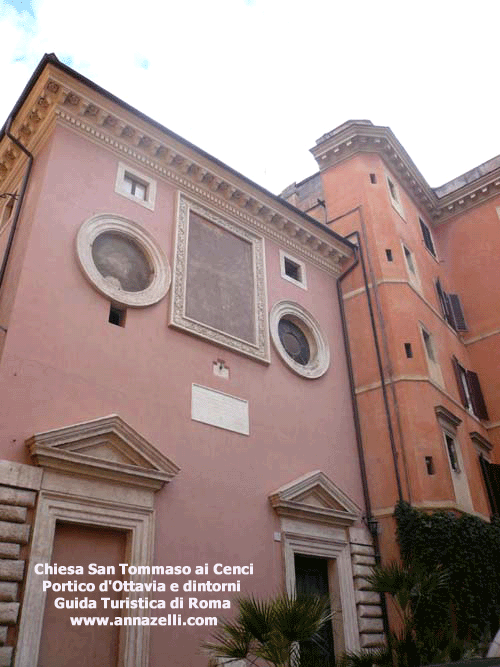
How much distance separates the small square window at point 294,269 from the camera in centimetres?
1375

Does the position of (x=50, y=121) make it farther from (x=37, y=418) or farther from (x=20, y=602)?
(x=20, y=602)

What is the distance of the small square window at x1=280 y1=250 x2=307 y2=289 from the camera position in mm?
13750

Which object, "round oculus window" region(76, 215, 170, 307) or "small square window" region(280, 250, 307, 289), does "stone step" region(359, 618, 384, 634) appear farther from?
"small square window" region(280, 250, 307, 289)

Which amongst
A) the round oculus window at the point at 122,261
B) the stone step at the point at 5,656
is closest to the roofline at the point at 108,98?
the round oculus window at the point at 122,261

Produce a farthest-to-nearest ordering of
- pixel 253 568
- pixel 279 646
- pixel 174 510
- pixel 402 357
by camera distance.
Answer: pixel 402 357 → pixel 253 568 → pixel 174 510 → pixel 279 646

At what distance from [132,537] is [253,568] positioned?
2.32 m

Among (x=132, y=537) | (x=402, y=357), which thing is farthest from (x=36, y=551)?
(x=402, y=357)

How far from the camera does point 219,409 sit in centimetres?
1034

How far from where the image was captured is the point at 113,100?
10875 mm

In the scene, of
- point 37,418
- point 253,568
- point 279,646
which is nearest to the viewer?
point 279,646

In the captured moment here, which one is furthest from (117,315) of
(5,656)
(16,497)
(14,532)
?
(5,656)

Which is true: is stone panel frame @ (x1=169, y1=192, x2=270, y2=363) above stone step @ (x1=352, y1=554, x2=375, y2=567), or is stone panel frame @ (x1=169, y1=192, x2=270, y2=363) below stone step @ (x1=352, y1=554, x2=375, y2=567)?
above

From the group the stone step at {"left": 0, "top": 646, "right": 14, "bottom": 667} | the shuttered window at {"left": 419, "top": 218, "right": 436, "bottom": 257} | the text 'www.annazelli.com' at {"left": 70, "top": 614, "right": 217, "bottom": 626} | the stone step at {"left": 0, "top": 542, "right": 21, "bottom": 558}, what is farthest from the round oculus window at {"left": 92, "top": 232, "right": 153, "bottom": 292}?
the shuttered window at {"left": 419, "top": 218, "right": 436, "bottom": 257}

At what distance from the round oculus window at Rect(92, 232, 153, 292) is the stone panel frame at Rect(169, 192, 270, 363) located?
1.94 ft
